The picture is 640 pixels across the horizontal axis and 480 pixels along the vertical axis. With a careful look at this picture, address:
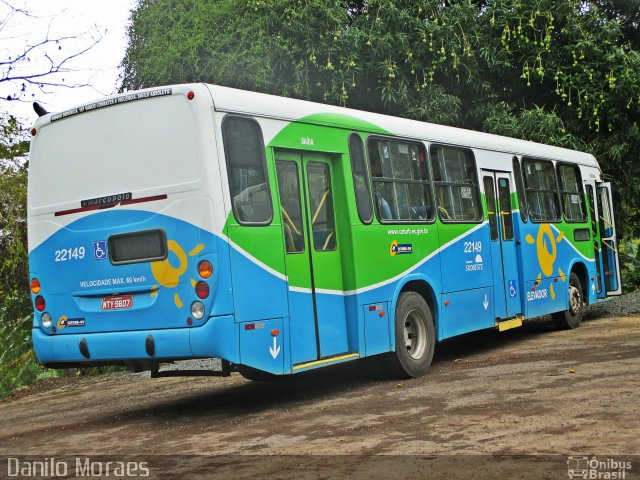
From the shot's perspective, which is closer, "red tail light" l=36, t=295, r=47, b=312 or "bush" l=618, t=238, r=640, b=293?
"red tail light" l=36, t=295, r=47, b=312

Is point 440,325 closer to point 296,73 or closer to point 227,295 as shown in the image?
point 227,295

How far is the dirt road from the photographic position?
6.80 m

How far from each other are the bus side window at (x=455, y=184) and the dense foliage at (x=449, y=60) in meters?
5.71

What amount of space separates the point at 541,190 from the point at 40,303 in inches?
328

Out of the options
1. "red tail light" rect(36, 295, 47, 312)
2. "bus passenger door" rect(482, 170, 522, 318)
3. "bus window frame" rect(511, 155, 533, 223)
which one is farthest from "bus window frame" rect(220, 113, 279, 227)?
"bus window frame" rect(511, 155, 533, 223)

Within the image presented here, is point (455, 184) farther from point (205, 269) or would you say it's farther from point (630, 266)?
point (630, 266)

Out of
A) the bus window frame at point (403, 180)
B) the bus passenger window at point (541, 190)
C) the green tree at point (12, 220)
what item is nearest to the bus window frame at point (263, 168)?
the bus window frame at point (403, 180)

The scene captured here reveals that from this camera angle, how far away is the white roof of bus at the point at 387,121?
8578 millimetres

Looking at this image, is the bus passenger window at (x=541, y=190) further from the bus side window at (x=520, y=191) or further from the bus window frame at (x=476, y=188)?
the bus window frame at (x=476, y=188)

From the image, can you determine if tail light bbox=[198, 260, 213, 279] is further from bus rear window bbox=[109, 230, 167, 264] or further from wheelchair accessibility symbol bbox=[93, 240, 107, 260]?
wheelchair accessibility symbol bbox=[93, 240, 107, 260]

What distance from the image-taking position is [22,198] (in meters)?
15.3

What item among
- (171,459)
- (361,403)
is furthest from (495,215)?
Result: (171,459)

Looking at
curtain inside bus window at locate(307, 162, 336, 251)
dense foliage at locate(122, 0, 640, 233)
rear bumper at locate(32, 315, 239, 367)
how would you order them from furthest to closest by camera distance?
dense foliage at locate(122, 0, 640, 233) < curtain inside bus window at locate(307, 162, 336, 251) < rear bumper at locate(32, 315, 239, 367)

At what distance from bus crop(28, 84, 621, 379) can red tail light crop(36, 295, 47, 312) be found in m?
0.02
